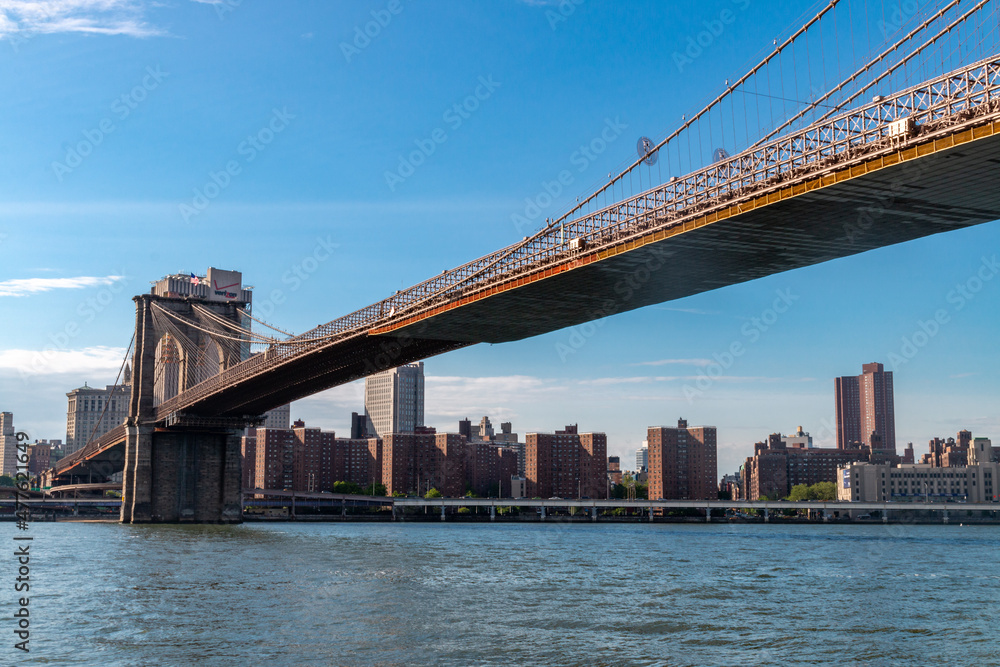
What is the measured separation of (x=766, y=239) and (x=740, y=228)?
5.76 feet

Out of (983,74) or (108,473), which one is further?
(108,473)

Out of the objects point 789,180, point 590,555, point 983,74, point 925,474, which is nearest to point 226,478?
point 590,555

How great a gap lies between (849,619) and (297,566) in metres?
22.2

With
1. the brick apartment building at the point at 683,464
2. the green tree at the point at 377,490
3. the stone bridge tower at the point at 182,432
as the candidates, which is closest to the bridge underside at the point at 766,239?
the stone bridge tower at the point at 182,432

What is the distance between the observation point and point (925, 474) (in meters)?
175

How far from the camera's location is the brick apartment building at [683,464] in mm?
166875

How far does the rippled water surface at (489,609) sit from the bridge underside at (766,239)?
1185 centimetres

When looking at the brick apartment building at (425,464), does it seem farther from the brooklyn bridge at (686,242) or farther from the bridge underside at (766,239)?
the bridge underside at (766,239)

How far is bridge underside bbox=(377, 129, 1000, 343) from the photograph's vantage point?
2720 cm

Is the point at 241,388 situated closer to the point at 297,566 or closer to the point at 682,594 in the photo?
the point at 297,566

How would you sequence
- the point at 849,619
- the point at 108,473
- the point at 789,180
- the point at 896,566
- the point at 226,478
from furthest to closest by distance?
the point at 108,473 < the point at 226,478 < the point at 896,566 < the point at 789,180 < the point at 849,619

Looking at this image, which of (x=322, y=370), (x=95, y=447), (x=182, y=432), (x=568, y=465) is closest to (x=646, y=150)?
(x=322, y=370)

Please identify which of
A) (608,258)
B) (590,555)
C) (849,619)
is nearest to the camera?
(849,619)

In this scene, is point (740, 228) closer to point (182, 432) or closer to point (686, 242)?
point (686, 242)
